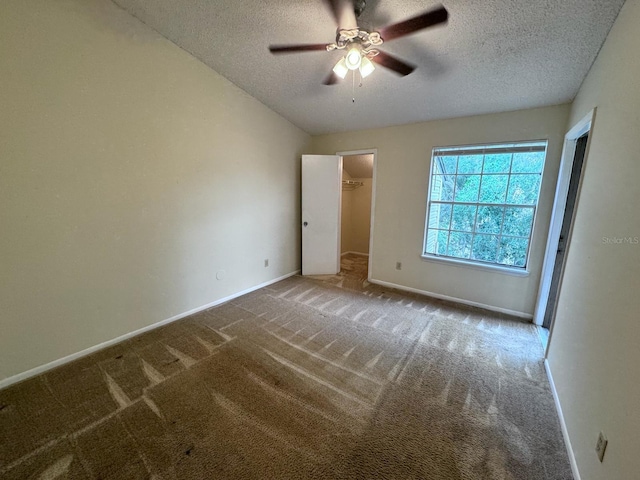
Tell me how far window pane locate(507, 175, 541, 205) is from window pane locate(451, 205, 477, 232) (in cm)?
39

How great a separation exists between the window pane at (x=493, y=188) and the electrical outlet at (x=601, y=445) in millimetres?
2432

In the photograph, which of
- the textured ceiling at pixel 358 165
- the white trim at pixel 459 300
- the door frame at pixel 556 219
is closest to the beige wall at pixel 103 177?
the textured ceiling at pixel 358 165

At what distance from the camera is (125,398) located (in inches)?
63.4

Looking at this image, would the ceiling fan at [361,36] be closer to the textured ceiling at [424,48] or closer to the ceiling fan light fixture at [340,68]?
the ceiling fan light fixture at [340,68]

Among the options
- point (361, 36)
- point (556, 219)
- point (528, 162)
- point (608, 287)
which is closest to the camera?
point (608, 287)

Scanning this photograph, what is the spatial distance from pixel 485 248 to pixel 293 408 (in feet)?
9.49

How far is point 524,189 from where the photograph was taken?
2730 millimetres

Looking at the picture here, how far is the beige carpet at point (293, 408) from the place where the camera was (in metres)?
1.23

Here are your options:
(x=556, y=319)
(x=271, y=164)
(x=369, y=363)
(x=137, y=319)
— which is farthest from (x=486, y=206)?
(x=137, y=319)

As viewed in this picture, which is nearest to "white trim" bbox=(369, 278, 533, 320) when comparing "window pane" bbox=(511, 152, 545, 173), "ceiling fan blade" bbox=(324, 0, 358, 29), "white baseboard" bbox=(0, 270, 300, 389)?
"window pane" bbox=(511, 152, 545, 173)

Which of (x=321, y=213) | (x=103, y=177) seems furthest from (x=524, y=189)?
(x=103, y=177)

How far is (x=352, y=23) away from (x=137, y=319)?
3016mm

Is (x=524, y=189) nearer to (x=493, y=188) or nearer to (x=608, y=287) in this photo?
(x=493, y=188)

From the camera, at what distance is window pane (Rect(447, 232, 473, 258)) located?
3.16 m
